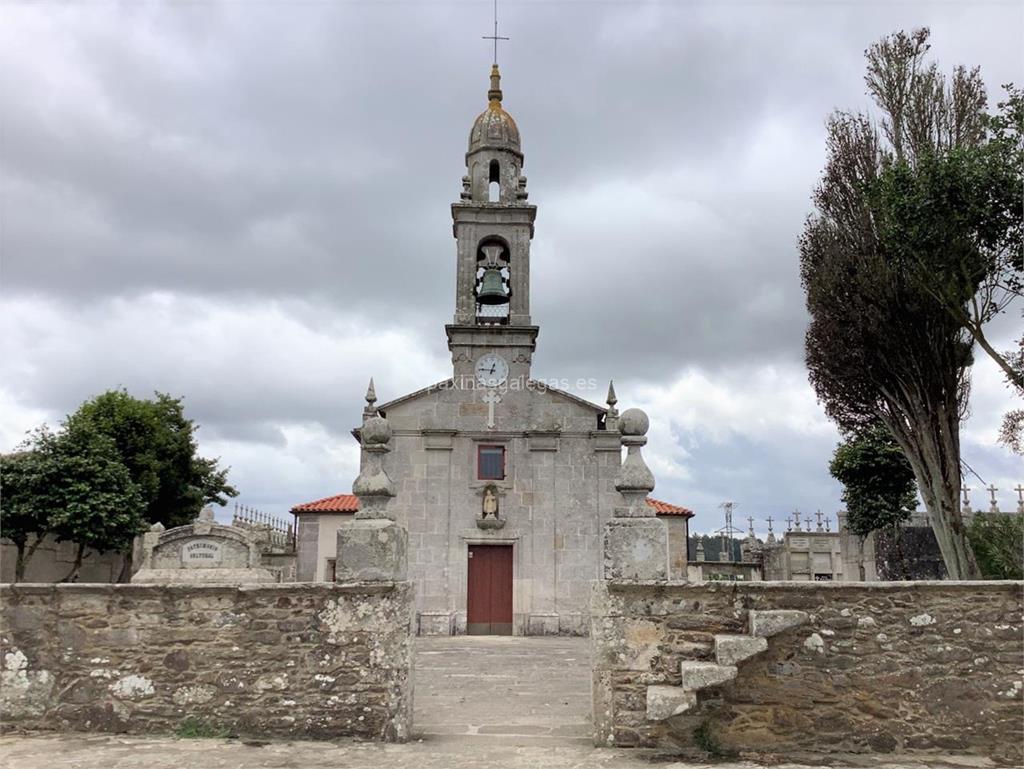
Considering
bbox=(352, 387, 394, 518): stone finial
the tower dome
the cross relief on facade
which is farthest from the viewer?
the tower dome

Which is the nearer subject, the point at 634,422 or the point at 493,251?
the point at 634,422

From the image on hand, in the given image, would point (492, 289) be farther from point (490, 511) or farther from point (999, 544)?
point (999, 544)

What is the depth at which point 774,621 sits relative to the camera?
6.01 meters

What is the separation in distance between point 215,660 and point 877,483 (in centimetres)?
2468

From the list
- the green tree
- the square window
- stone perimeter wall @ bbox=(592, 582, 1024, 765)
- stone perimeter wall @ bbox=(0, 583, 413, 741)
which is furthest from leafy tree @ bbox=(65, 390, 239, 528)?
stone perimeter wall @ bbox=(592, 582, 1024, 765)

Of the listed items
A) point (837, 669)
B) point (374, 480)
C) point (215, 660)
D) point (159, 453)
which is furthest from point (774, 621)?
point (159, 453)

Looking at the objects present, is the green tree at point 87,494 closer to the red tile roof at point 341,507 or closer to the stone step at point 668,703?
the red tile roof at point 341,507

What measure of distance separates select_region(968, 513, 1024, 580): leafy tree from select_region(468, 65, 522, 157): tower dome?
645 inches

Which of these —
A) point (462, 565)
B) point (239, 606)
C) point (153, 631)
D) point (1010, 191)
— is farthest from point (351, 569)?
point (462, 565)

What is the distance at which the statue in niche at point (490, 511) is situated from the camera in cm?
2025

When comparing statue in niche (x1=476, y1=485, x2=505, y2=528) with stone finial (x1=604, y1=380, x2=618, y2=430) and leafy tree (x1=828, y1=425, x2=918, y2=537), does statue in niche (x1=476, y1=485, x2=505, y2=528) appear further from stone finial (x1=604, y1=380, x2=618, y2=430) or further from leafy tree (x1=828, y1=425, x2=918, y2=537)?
leafy tree (x1=828, y1=425, x2=918, y2=537)

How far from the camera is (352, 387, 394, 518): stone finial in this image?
22.5 feet

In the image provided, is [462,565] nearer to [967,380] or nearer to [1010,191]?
[967,380]

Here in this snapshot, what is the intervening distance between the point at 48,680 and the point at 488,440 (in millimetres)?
15067
